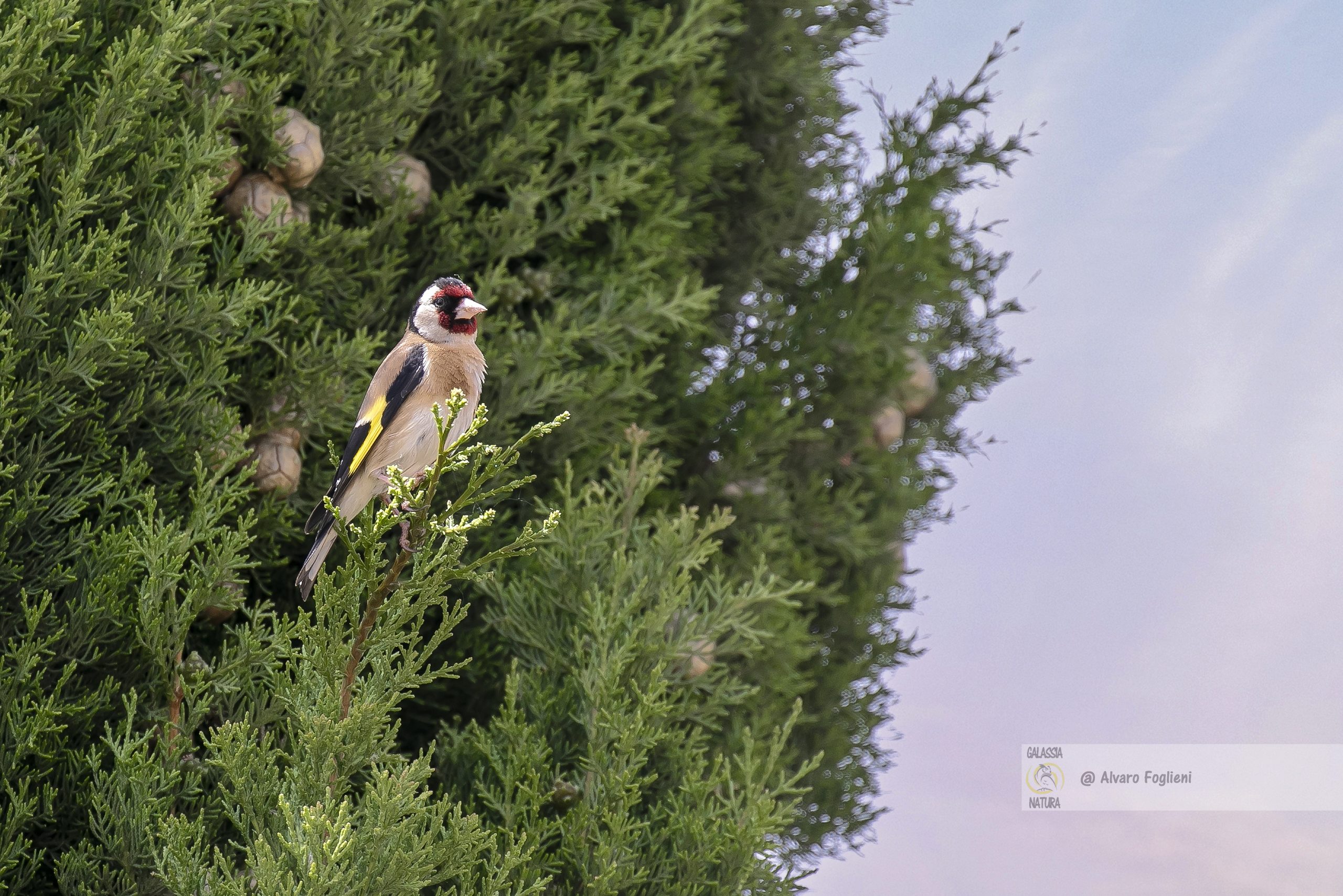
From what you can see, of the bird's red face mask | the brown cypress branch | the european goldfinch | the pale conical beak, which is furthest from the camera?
the bird's red face mask

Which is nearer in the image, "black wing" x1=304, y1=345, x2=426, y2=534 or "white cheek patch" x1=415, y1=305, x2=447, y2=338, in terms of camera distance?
"black wing" x1=304, y1=345, x2=426, y2=534

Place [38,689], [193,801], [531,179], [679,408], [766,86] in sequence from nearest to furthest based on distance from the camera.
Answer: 1. [38,689]
2. [193,801]
3. [531,179]
4. [679,408]
5. [766,86]

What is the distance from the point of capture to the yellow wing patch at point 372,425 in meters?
2.67

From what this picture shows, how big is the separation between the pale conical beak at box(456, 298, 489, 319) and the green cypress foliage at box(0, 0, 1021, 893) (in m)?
0.36

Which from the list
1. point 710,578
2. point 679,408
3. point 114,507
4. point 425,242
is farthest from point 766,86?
point 114,507

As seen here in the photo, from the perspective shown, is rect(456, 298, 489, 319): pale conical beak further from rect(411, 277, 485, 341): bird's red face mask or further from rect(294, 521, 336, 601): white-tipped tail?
rect(294, 521, 336, 601): white-tipped tail

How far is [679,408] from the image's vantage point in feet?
16.8

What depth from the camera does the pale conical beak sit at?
99.2 inches

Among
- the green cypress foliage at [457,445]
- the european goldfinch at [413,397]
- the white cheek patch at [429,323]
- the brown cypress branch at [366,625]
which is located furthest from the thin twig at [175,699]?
the white cheek patch at [429,323]

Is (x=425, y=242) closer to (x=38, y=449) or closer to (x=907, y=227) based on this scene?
(x=38, y=449)

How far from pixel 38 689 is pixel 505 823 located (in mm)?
1320

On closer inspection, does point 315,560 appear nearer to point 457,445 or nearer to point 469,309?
point 469,309

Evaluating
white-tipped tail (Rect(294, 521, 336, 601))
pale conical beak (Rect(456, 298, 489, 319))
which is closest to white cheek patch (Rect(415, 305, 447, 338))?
pale conical beak (Rect(456, 298, 489, 319))

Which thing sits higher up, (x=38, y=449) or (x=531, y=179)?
(x=531, y=179)
